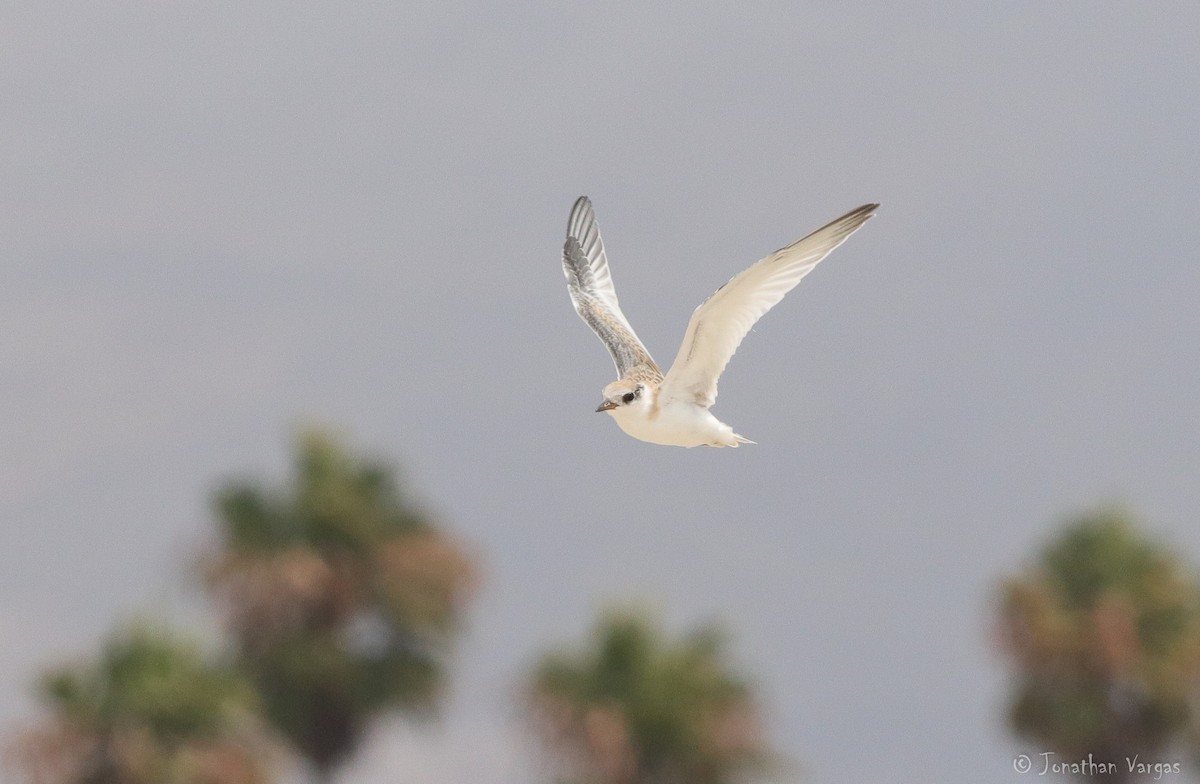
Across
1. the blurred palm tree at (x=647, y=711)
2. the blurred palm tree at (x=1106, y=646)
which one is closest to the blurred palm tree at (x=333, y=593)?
the blurred palm tree at (x=647, y=711)

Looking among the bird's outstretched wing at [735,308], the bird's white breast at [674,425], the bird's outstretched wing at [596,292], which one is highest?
the bird's outstretched wing at [596,292]

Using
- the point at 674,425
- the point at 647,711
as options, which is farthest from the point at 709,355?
the point at 647,711

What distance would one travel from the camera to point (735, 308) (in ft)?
32.9

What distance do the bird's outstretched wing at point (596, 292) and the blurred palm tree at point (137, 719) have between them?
17.1ft

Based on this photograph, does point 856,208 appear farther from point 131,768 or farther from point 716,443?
point 131,768

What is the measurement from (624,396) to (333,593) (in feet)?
37.4

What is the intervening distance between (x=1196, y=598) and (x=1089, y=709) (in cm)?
180

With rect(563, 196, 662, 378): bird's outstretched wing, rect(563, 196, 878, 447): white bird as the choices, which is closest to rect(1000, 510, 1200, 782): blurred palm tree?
rect(563, 196, 662, 378): bird's outstretched wing

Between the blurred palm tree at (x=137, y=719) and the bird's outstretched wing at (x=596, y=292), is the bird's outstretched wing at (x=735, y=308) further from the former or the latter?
the blurred palm tree at (x=137, y=719)

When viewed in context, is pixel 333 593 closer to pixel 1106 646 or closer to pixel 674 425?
pixel 1106 646

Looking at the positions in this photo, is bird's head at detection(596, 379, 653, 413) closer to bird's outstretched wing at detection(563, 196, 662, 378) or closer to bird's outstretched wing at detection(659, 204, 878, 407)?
bird's outstretched wing at detection(659, 204, 878, 407)

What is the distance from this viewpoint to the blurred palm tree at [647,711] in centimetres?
1667

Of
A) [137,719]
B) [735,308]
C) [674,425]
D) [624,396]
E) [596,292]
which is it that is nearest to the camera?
A: [624,396]

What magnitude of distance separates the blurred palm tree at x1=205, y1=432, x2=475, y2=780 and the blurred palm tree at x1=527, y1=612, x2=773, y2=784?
3.98 meters
